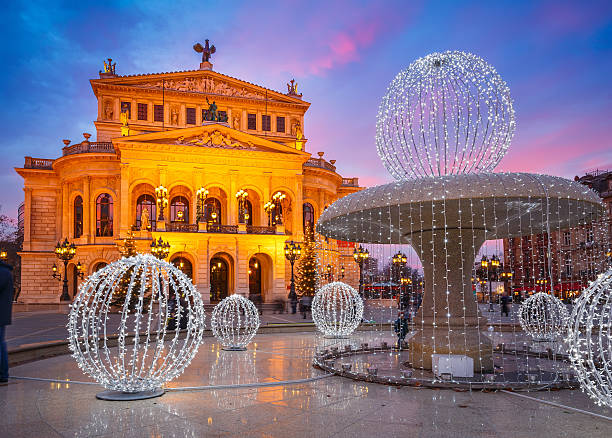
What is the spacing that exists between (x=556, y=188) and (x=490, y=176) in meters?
0.93

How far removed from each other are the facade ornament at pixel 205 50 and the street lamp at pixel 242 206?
16520 millimetres

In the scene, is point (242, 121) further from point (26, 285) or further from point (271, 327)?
point (271, 327)

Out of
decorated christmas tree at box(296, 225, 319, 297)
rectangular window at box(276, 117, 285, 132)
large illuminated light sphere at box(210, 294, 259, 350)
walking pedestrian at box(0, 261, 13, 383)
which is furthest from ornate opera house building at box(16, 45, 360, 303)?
walking pedestrian at box(0, 261, 13, 383)

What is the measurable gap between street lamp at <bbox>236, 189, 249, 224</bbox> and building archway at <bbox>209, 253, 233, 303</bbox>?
3.19m

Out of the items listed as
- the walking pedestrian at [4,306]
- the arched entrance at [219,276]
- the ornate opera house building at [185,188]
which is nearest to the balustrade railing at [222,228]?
the ornate opera house building at [185,188]

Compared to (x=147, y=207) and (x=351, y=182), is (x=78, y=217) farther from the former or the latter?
(x=351, y=182)

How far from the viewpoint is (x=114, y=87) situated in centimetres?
4366

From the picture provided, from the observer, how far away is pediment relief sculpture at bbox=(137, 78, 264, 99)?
4506 cm

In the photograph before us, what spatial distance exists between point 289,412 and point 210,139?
1376 inches

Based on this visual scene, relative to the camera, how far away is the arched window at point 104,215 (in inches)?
1613

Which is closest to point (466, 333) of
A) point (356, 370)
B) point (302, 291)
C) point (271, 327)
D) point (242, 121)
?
point (356, 370)

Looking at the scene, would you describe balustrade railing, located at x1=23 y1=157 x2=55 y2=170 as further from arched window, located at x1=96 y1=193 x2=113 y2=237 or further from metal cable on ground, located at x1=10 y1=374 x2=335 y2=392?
metal cable on ground, located at x1=10 y1=374 x2=335 y2=392

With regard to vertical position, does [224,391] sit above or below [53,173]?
below

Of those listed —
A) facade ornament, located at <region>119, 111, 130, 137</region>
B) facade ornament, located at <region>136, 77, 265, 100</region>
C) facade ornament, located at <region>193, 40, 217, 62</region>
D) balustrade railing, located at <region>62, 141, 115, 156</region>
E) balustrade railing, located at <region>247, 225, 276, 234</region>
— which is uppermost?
facade ornament, located at <region>193, 40, 217, 62</region>
